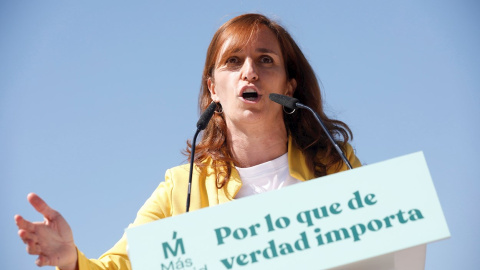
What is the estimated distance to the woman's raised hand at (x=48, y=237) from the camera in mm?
1628

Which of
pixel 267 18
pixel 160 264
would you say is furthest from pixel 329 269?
pixel 267 18

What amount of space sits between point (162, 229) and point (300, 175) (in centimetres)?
123

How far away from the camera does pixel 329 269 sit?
1299 millimetres

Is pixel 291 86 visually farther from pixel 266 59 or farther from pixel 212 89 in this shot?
pixel 212 89

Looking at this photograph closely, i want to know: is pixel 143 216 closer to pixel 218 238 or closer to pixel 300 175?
pixel 300 175

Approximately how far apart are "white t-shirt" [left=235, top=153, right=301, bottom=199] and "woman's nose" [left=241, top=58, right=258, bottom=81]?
16.1 inches

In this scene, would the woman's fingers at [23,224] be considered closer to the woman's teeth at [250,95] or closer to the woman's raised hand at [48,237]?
the woman's raised hand at [48,237]

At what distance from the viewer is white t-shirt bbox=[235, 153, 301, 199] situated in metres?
2.52

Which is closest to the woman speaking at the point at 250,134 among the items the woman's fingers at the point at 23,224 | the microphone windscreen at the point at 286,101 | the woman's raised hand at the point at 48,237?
the microphone windscreen at the point at 286,101

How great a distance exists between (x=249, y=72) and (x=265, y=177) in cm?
49

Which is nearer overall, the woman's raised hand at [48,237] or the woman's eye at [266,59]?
the woman's raised hand at [48,237]

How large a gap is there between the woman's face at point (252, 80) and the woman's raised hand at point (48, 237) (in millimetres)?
1094

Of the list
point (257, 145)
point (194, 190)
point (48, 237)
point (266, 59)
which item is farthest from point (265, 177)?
point (48, 237)

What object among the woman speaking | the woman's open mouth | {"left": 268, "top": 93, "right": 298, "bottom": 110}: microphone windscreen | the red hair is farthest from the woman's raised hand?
the woman's open mouth
